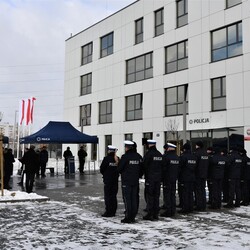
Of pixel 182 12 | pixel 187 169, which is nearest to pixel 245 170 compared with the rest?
pixel 187 169

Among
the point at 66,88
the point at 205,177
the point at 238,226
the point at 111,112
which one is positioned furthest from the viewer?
the point at 66,88

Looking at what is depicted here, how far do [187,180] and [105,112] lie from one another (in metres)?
26.6

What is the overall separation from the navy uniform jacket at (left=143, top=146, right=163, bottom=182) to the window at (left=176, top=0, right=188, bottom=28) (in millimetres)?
21086

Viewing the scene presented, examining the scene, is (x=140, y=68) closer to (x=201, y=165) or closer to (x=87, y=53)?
(x=87, y=53)

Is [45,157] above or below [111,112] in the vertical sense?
below

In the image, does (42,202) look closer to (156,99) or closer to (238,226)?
(238,226)

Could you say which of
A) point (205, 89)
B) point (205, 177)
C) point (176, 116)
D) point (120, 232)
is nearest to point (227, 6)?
point (205, 89)

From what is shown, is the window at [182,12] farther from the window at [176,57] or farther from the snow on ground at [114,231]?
the snow on ground at [114,231]

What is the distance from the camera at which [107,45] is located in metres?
37.0

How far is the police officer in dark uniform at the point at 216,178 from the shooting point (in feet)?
36.1

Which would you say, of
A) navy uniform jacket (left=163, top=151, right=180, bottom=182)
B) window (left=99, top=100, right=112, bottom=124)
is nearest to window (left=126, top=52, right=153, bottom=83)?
window (left=99, top=100, right=112, bottom=124)

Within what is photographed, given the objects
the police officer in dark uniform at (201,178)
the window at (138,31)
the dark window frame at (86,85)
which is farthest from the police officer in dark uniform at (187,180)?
the dark window frame at (86,85)

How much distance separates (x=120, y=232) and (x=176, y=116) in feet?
69.5

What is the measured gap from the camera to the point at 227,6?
1007 inches
